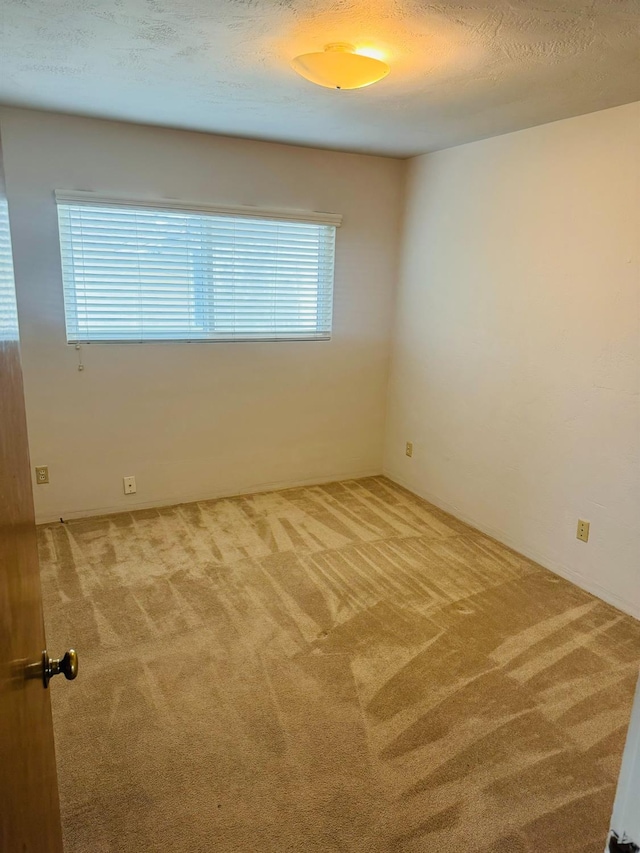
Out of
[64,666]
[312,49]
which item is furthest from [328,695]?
[312,49]

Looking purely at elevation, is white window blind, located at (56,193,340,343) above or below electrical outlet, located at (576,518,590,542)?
above

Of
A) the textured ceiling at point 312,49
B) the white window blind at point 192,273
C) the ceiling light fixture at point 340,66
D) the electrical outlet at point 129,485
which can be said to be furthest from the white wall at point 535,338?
the electrical outlet at point 129,485

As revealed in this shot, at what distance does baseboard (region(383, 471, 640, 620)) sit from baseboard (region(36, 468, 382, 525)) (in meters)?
0.55

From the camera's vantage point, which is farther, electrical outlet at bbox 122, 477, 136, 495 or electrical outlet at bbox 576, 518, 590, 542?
electrical outlet at bbox 122, 477, 136, 495

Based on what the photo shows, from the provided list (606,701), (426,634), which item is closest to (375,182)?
(426,634)

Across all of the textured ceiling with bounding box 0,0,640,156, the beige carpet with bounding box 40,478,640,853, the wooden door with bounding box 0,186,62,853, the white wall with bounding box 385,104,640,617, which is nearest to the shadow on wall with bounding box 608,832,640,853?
the wooden door with bounding box 0,186,62,853

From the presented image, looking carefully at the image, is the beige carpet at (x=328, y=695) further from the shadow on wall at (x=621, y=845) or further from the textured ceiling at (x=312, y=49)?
the textured ceiling at (x=312, y=49)

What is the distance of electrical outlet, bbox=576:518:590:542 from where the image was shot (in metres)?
2.90

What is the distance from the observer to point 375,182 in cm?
400

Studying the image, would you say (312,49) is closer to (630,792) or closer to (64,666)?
(64,666)

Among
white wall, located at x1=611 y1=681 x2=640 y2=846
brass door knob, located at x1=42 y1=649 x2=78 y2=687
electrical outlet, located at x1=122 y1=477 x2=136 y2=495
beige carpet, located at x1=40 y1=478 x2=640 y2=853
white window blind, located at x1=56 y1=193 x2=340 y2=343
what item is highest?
white window blind, located at x1=56 y1=193 x2=340 y2=343

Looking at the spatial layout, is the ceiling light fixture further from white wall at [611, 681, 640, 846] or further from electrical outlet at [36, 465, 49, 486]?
electrical outlet at [36, 465, 49, 486]

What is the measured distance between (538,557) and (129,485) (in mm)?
2656

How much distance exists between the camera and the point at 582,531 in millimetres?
2922
